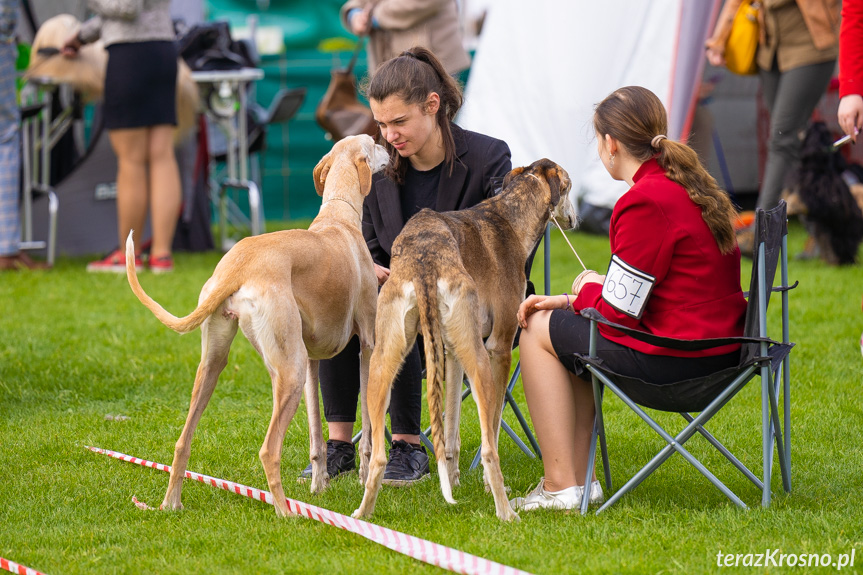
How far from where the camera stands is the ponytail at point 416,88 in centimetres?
370

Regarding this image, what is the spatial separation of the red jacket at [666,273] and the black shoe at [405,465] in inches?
41.8

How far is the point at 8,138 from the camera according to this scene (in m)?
8.27

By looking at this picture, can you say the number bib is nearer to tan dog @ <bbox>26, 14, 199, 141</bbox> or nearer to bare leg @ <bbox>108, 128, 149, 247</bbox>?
bare leg @ <bbox>108, 128, 149, 247</bbox>

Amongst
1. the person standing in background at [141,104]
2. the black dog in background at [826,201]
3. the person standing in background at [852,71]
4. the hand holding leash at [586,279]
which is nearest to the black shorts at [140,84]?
the person standing in background at [141,104]

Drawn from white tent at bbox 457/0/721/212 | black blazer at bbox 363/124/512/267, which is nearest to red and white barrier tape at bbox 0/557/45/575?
black blazer at bbox 363/124/512/267

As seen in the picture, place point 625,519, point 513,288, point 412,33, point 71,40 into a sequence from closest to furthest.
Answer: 1. point 625,519
2. point 513,288
3. point 412,33
4. point 71,40

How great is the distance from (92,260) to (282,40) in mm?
4870

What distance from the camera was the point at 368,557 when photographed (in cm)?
293

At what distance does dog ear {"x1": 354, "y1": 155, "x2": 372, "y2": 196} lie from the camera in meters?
3.78

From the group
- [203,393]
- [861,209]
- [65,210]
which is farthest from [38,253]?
[861,209]

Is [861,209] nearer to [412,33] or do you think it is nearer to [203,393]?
[412,33]

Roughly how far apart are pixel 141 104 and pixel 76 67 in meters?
1.16

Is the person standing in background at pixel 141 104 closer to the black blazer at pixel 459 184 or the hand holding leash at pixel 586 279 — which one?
the black blazer at pixel 459 184

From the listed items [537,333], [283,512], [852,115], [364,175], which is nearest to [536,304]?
[537,333]
